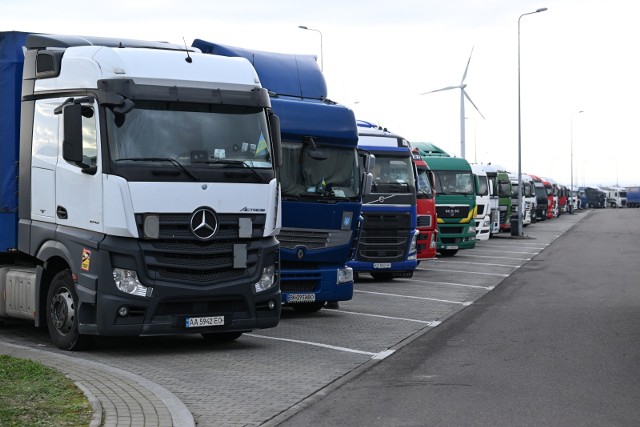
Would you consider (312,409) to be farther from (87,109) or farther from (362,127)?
(362,127)

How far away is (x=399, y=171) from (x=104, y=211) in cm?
1234

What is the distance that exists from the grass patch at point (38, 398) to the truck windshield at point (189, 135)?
2718 mm

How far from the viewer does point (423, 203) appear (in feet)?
89.9

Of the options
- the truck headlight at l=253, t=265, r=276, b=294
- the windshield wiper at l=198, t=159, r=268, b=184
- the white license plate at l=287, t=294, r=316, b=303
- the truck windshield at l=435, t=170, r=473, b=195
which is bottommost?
the white license plate at l=287, t=294, r=316, b=303

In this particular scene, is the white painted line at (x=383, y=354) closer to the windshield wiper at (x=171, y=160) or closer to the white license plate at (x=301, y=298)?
the windshield wiper at (x=171, y=160)

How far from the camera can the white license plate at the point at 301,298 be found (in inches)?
655

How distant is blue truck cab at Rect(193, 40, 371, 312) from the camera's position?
1672cm

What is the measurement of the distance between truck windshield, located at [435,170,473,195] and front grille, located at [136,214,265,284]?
67.8 ft

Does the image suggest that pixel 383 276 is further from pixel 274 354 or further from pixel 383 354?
pixel 274 354

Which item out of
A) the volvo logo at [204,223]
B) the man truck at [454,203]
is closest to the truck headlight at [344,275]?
the volvo logo at [204,223]

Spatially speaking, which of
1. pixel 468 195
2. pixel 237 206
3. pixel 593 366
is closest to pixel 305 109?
pixel 237 206

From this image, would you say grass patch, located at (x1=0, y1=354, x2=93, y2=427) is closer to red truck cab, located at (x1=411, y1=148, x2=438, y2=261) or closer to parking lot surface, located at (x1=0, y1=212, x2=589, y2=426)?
parking lot surface, located at (x1=0, y1=212, x2=589, y2=426)

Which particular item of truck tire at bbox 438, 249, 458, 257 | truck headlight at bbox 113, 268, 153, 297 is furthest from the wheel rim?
truck tire at bbox 438, 249, 458, 257

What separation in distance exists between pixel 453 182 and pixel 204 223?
21.6m
